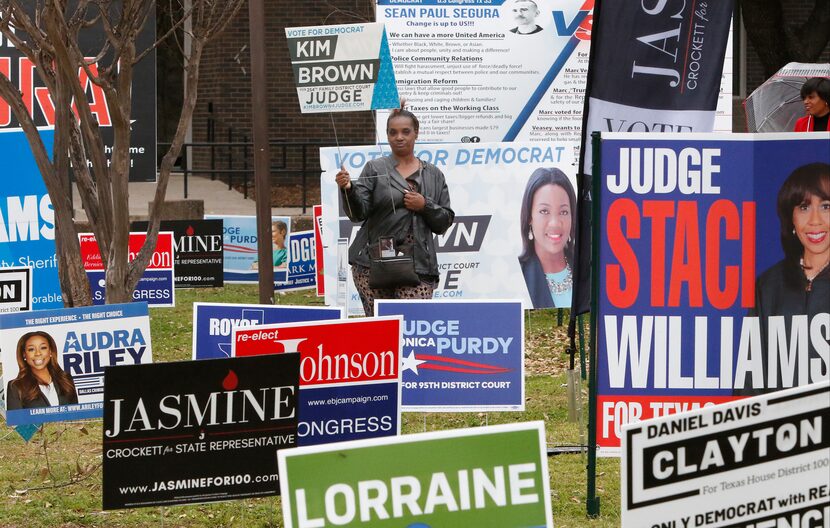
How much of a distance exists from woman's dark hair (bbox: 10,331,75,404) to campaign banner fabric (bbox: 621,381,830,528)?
3.97 m

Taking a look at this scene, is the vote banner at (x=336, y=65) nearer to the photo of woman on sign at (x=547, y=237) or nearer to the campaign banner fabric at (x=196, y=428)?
the photo of woman on sign at (x=547, y=237)

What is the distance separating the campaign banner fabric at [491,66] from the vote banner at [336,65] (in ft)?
10.2

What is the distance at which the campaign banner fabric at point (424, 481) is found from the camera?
373 centimetres

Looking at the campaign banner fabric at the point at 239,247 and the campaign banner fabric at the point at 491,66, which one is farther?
the campaign banner fabric at the point at 239,247

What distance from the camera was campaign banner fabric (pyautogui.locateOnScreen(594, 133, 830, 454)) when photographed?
19.2 ft

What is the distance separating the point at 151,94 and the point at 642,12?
20.8 ft

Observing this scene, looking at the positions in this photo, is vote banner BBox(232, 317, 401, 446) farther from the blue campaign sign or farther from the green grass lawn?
the blue campaign sign

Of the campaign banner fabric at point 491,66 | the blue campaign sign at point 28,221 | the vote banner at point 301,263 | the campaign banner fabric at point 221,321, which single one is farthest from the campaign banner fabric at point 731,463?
the vote banner at point 301,263

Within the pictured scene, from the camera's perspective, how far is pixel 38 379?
7.00 m

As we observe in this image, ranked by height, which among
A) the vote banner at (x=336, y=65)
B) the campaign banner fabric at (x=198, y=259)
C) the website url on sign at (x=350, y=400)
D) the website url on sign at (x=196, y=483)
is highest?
the vote banner at (x=336, y=65)

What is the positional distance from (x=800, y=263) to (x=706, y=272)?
41 centimetres

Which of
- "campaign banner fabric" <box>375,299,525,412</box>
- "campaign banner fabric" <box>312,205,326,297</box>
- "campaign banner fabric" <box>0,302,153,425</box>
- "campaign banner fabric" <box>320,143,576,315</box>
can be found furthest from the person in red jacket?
"campaign banner fabric" <box>312,205,326,297</box>

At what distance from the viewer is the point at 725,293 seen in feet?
19.5

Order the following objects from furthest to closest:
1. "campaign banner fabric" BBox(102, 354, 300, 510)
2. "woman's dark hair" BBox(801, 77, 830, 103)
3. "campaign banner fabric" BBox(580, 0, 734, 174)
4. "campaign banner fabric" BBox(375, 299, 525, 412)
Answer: "woman's dark hair" BBox(801, 77, 830, 103) < "campaign banner fabric" BBox(375, 299, 525, 412) < "campaign banner fabric" BBox(580, 0, 734, 174) < "campaign banner fabric" BBox(102, 354, 300, 510)
